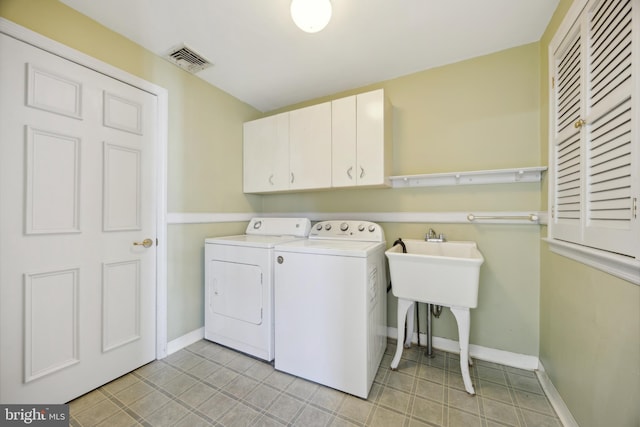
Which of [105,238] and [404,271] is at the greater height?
[105,238]

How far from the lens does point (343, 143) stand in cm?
203

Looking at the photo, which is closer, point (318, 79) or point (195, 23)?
point (195, 23)

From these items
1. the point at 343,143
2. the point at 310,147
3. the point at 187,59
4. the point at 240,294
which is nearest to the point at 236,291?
the point at 240,294

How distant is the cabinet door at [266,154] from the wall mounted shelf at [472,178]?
41.3 inches

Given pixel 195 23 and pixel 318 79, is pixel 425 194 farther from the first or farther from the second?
pixel 195 23

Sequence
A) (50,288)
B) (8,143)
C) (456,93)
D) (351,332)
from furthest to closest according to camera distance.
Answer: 1. (456,93)
2. (351,332)
3. (50,288)
4. (8,143)

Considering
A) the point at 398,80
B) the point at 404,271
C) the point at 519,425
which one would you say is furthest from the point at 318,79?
the point at 519,425

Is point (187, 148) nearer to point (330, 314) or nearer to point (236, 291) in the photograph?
point (236, 291)

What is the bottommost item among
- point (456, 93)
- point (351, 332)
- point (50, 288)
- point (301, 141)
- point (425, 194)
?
point (351, 332)

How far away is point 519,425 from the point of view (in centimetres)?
126

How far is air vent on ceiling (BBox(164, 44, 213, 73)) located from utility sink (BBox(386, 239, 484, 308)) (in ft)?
6.78

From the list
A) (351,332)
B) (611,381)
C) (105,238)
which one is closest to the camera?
(611,381)

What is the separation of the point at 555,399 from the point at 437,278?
925 millimetres

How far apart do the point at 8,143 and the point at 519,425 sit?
300cm
